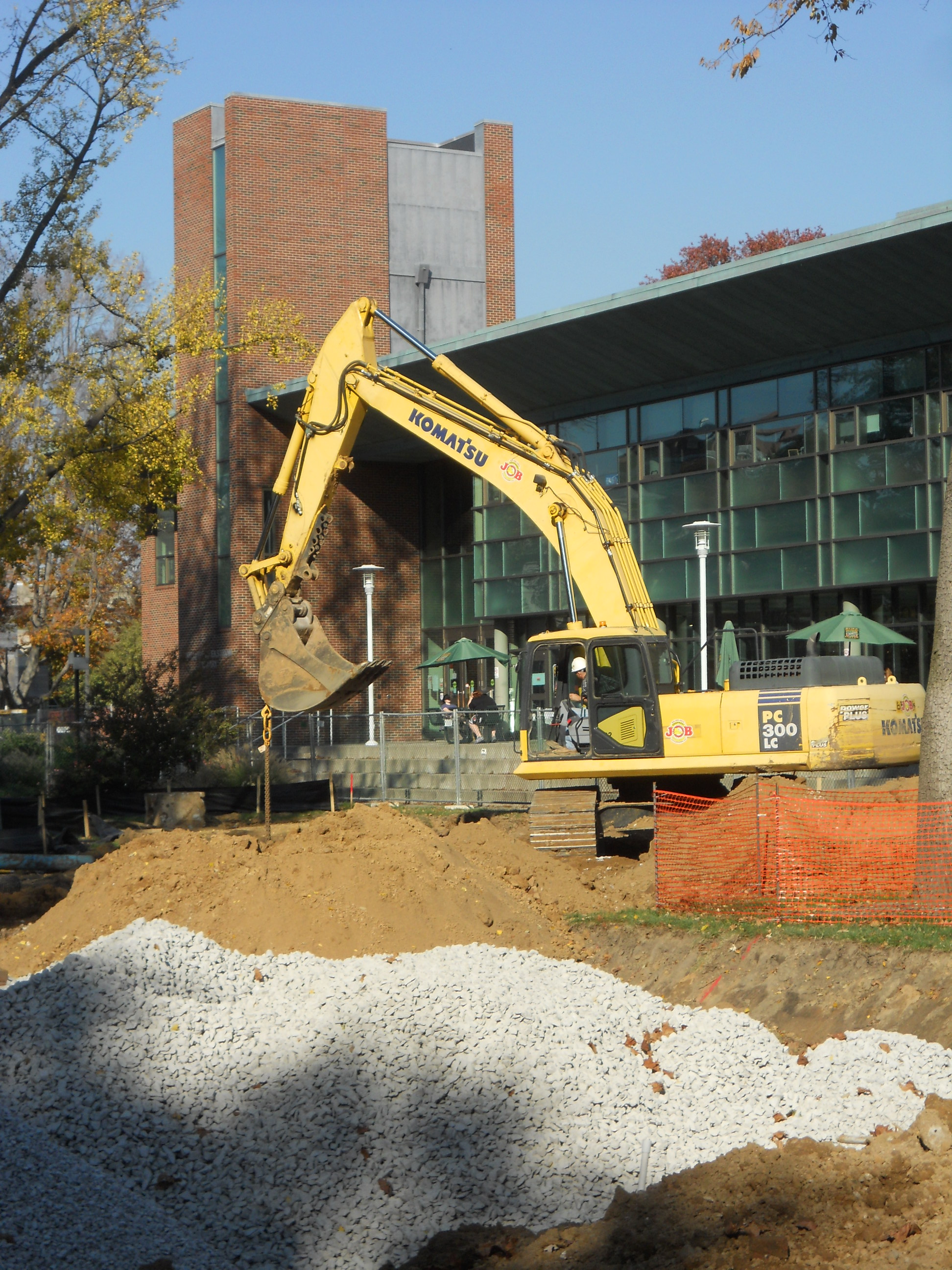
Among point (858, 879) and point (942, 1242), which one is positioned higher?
point (858, 879)

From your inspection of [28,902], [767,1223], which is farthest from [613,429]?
[767,1223]

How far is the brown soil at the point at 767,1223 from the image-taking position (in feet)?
19.7

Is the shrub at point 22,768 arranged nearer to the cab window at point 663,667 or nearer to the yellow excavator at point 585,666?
the yellow excavator at point 585,666

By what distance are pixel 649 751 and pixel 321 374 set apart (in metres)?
6.75

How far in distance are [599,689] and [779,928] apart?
4.75 meters

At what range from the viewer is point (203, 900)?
10.8 metres

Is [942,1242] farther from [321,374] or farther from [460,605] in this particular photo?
[460,605]

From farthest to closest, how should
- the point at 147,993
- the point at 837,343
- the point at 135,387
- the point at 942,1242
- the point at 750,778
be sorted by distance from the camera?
1. the point at 837,343
2. the point at 135,387
3. the point at 750,778
4. the point at 147,993
5. the point at 942,1242

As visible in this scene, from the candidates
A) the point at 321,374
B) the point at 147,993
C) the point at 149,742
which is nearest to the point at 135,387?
the point at 321,374

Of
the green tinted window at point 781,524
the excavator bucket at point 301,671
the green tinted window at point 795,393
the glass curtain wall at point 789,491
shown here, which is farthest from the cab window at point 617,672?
the green tinted window at point 795,393

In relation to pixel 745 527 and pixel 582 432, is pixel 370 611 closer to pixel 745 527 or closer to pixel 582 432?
pixel 582 432

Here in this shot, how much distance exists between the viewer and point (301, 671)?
14.9 metres

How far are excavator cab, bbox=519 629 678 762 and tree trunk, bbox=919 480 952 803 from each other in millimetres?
3847

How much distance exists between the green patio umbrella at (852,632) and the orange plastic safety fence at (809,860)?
9.40 meters
